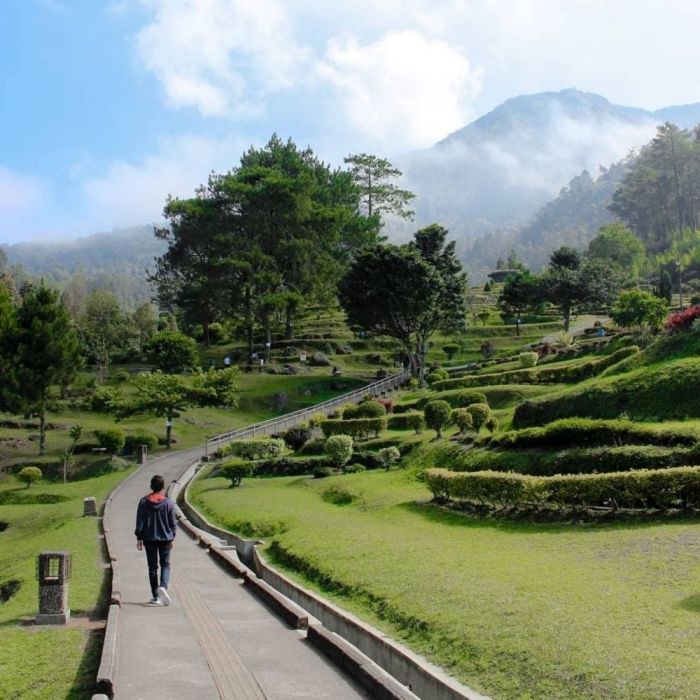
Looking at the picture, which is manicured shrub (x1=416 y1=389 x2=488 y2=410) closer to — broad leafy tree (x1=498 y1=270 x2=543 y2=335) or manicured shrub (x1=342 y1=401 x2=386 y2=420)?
manicured shrub (x1=342 y1=401 x2=386 y2=420)

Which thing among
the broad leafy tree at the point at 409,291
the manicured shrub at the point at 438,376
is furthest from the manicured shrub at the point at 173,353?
the manicured shrub at the point at 438,376

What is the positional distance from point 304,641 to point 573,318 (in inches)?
3098

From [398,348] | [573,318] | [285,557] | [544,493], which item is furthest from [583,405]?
[573,318]

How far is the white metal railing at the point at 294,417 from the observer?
43469mm

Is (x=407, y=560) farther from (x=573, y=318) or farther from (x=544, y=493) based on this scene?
(x=573, y=318)

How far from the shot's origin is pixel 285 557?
54.0ft

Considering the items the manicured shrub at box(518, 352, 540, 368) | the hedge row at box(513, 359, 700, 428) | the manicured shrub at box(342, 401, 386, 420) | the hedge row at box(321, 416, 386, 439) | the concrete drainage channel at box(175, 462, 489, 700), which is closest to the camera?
Answer: the concrete drainage channel at box(175, 462, 489, 700)

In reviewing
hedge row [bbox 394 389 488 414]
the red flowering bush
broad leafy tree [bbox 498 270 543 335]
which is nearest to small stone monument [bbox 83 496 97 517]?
hedge row [bbox 394 389 488 414]

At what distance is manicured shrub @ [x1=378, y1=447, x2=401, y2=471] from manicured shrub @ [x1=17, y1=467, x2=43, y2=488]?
18.7 metres

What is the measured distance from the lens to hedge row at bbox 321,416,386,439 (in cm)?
3506

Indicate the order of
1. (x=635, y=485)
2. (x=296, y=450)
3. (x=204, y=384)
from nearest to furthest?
1. (x=635, y=485)
2. (x=296, y=450)
3. (x=204, y=384)

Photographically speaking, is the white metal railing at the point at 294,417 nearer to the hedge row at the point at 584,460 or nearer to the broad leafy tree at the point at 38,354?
the broad leafy tree at the point at 38,354

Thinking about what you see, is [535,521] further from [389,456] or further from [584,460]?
[389,456]

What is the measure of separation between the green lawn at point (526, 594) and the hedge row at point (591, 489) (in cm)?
87
